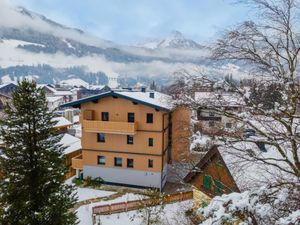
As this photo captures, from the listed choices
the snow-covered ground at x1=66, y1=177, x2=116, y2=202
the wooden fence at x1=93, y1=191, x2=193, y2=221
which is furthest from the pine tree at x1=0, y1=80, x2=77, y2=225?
the snow-covered ground at x1=66, y1=177, x2=116, y2=202

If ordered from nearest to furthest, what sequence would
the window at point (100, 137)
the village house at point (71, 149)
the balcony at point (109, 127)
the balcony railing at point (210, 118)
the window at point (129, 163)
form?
the balcony railing at point (210, 118), the balcony at point (109, 127), the window at point (129, 163), the window at point (100, 137), the village house at point (71, 149)

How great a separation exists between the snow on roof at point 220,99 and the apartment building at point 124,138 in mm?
18652

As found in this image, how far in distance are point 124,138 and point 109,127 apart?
5.76 feet

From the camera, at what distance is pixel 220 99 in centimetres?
630

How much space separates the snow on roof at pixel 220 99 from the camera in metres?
6.32

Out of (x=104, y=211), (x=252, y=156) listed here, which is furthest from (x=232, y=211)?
(x=104, y=211)

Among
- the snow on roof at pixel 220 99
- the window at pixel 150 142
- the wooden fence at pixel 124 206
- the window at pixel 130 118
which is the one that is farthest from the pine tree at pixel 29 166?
the window at pixel 150 142

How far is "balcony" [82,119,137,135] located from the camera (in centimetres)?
2542

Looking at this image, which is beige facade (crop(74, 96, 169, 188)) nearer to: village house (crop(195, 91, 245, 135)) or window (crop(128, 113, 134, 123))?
window (crop(128, 113, 134, 123))

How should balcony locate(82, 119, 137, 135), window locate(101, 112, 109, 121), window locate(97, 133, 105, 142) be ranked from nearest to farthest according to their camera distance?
balcony locate(82, 119, 137, 135)
window locate(101, 112, 109, 121)
window locate(97, 133, 105, 142)

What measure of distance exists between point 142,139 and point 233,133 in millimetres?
20087

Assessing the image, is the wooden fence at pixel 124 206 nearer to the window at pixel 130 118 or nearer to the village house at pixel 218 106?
the window at pixel 130 118

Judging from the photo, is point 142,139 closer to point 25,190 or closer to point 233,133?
point 25,190

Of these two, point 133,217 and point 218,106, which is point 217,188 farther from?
point 133,217
